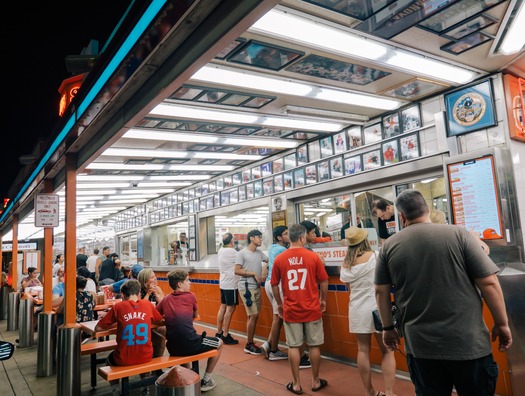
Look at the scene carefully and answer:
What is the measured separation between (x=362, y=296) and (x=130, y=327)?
2212 millimetres

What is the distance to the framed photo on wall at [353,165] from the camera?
6215 mm

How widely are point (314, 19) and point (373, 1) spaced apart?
486 millimetres

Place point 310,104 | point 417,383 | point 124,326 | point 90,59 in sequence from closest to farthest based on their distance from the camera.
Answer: point 417,383 < point 124,326 < point 310,104 < point 90,59

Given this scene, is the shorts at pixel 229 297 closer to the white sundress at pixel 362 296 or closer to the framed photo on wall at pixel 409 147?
the white sundress at pixel 362 296

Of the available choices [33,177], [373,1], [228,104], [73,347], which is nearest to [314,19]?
[373,1]

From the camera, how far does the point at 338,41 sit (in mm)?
3666

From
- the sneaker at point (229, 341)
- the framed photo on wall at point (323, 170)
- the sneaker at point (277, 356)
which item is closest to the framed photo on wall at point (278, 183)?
the framed photo on wall at point (323, 170)

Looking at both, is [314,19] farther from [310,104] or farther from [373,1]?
[310,104]

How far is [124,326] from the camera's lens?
12.4 ft

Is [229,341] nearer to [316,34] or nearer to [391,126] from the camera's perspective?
[391,126]

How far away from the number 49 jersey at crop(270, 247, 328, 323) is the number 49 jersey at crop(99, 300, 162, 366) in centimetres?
142

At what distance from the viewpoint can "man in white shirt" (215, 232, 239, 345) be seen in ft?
20.6

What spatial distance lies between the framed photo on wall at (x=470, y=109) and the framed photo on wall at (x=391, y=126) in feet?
2.53

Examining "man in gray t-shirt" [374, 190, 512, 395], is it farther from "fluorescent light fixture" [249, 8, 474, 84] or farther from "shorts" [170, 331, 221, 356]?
"shorts" [170, 331, 221, 356]
